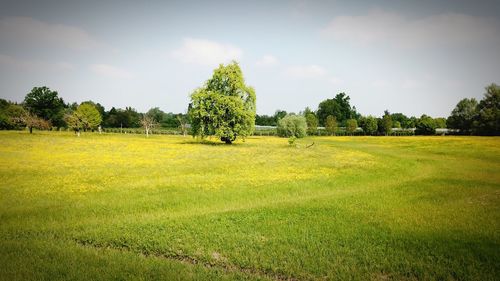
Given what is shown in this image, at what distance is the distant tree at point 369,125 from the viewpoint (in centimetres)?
12625

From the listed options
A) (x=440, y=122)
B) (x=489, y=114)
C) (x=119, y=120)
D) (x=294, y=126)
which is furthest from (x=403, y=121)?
(x=119, y=120)

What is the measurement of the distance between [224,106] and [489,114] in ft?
278

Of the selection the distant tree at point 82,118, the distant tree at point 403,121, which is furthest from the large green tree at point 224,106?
the distant tree at point 403,121

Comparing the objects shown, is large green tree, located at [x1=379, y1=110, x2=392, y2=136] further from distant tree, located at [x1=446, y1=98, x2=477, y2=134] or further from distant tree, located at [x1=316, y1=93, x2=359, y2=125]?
distant tree, located at [x1=316, y1=93, x2=359, y2=125]

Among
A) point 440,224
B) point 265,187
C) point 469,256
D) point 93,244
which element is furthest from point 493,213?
point 93,244

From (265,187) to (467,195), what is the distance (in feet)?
39.5

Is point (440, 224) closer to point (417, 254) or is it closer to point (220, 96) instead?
point (417, 254)

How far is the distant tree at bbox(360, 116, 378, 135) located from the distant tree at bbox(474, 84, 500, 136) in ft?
120

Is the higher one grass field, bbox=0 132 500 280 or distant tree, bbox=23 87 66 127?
distant tree, bbox=23 87 66 127

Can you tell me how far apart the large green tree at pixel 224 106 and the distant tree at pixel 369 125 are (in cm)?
8918

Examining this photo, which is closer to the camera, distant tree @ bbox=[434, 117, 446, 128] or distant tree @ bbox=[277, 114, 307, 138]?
distant tree @ bbox=[277, 114, 307, 138]

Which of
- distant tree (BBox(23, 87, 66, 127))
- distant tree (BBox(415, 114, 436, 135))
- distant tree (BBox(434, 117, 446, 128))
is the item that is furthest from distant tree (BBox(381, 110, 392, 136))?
distant tree (BBox(23, 87, 66, 127))

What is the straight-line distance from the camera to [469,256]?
9.30m

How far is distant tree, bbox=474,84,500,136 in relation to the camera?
288ft
